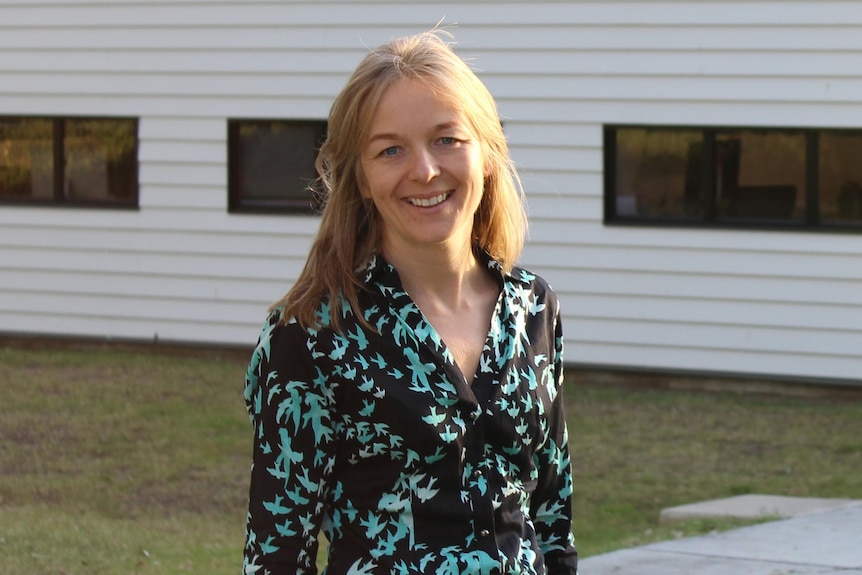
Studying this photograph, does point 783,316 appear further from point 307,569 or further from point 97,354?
point 307,569

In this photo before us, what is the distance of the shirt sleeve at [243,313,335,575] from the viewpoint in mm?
2611

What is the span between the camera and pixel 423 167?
2.71 metres

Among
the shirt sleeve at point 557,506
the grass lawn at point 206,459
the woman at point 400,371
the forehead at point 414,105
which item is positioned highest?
the forehead at point 414,105

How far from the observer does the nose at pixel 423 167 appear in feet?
8.86

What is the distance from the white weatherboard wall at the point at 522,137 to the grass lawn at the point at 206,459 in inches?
24.7

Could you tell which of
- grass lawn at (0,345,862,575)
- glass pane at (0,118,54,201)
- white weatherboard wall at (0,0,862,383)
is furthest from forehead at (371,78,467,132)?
glass pane at (0,118,54,201)

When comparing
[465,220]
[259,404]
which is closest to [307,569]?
[259,404]

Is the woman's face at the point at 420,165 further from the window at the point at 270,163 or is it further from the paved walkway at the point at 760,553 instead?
the window at the point at 270,163

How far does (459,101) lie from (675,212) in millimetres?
10560

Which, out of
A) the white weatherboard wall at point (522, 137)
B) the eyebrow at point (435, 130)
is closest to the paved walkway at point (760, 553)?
the eyebrow at point (435, 130)

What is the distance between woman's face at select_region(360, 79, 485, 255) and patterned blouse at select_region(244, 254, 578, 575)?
0.14 metres

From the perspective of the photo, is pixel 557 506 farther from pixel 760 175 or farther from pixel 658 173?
pixel 658 173

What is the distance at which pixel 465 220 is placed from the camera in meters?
2.81

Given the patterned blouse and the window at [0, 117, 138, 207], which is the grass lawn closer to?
the window at [0, 117, 138, 207]
